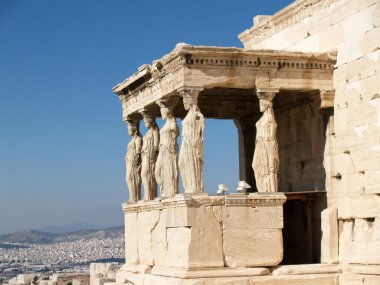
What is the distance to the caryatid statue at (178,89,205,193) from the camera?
15.0 meters

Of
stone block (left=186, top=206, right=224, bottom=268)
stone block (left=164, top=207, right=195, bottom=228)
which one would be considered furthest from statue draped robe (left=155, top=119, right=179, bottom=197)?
stone block (left=186, top=206, right=224, bottom=268)

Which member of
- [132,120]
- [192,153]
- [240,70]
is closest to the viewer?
[192,153]

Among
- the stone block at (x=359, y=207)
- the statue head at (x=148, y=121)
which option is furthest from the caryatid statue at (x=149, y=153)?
the stone block at (x=359, y=207)

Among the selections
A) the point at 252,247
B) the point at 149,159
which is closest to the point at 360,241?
the point at 252,247

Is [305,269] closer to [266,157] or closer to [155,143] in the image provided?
[266,157]

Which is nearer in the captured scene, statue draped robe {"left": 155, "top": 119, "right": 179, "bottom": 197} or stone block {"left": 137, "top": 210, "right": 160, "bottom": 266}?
statue draped robe {"left": 155, "top": 119, "right": 179, "bottom": 197}

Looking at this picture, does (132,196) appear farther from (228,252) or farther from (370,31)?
(370,31)

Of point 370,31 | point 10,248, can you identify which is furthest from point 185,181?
point 10,248

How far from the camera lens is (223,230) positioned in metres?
15.0

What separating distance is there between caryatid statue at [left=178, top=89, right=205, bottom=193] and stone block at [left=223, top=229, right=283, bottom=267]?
3.01ft

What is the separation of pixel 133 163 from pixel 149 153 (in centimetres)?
89

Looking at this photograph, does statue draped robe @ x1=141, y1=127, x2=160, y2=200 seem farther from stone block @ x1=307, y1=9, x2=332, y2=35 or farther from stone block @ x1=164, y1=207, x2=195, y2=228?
stone block @ x1=307, y1=9, x2=332, y2=35

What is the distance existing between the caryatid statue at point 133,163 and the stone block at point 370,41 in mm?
4992

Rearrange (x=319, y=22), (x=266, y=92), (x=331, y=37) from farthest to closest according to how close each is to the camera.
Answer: (x=319, y=22)
(x=331, y=37)
(x=266, y=92)
